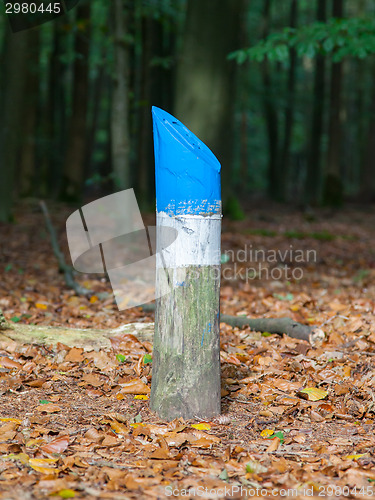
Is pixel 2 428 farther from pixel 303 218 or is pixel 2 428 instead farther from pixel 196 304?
pixel 303 218

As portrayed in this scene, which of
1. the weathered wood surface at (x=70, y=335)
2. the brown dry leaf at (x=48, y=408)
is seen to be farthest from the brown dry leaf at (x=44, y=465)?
the weathered wood surface at (x=70, y=335)

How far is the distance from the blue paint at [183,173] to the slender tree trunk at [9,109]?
7898mm

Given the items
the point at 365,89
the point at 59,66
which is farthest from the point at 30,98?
the point at 365,89

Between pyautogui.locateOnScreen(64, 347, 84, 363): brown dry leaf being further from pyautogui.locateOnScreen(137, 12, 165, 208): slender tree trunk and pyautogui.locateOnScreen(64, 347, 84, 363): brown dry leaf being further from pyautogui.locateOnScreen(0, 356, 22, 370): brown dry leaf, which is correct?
pyautogui.locateOnScreen(137, 12, 165, 208): slender tree trunk

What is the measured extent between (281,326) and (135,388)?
59.1 inches

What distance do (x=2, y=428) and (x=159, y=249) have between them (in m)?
1.23

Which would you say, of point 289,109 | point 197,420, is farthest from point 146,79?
point 197,420

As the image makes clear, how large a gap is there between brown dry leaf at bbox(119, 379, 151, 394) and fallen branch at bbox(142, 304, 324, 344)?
1387mm

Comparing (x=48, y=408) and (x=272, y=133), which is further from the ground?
(x=272, y=133)

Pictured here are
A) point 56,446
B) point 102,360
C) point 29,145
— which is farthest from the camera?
point 29,145

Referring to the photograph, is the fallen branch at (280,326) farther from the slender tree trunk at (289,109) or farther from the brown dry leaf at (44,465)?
the slender tree trunk at (289,109)

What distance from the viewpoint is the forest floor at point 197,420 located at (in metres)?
2.21

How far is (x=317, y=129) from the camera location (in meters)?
18.4

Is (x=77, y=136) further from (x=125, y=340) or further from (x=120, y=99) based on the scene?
(x=125, y=340)
